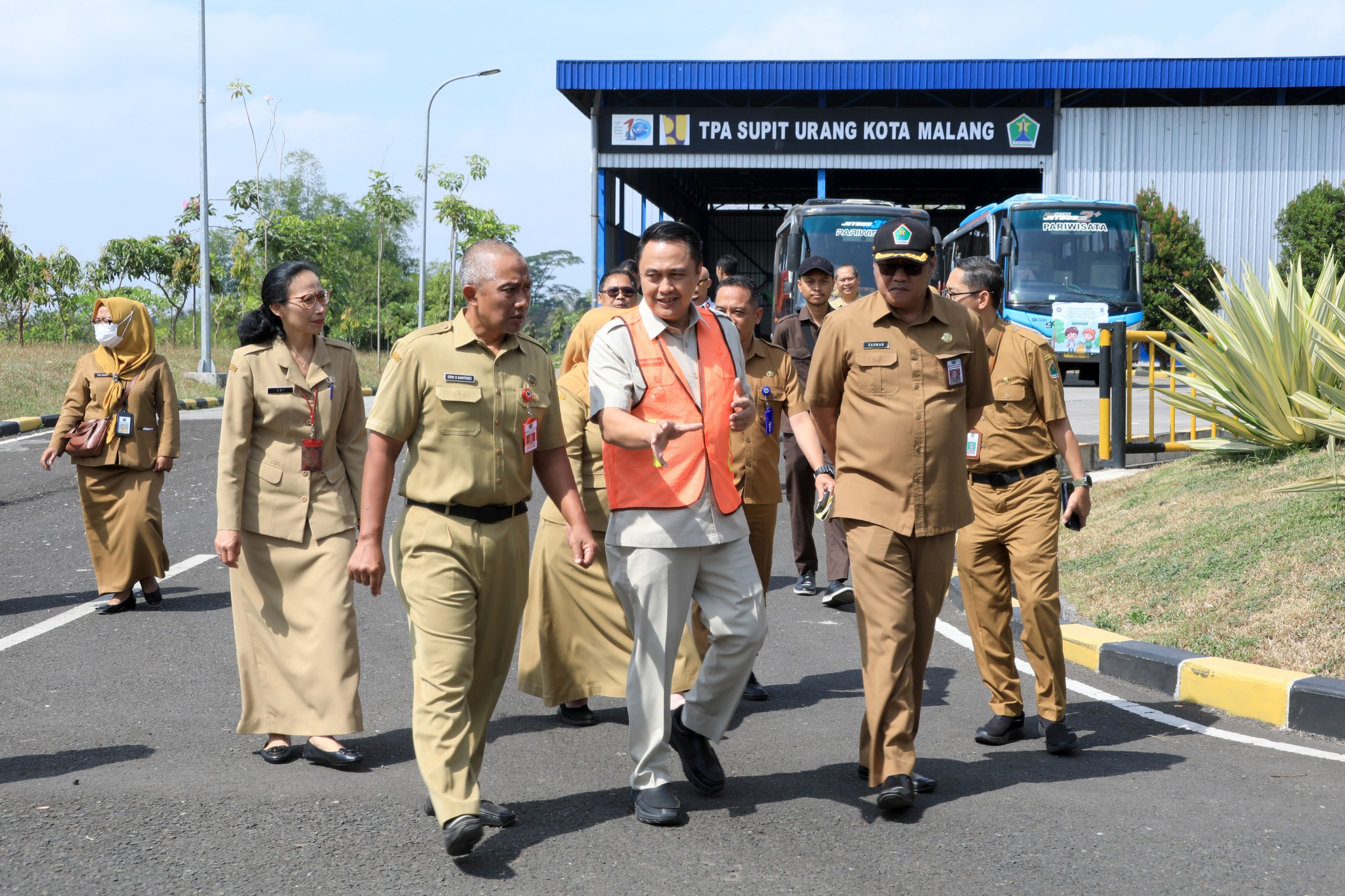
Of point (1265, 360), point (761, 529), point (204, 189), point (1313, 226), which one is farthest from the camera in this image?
point (1313, 226)

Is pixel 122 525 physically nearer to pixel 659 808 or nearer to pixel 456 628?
pixel 456 628

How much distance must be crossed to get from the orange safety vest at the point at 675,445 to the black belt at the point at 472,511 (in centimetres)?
37

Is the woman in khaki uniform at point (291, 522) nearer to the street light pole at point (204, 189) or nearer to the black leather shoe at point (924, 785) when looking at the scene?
the black leather shoe at point (924, 785)

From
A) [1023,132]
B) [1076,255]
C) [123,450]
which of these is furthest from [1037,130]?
[123,450]

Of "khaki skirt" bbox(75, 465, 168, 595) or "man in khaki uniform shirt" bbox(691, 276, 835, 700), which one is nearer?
"man in khaki uniform shirt" bbox(691, 276, 835, 700)

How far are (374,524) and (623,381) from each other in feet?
2.94

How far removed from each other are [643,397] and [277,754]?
196cm

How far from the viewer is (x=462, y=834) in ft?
11.8

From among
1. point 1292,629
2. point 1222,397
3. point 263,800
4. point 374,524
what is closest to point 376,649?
point 263,800

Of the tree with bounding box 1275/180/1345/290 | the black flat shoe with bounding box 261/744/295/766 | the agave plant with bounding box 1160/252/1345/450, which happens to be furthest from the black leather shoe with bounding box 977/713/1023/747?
the tree with bounding box 1275/180/1345/290

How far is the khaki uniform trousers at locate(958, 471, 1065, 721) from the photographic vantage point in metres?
4.93

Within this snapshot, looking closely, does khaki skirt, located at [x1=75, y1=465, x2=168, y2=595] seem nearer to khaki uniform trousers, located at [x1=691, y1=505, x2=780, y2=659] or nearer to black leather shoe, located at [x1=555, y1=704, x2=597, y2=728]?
black leather shoe, located at [x1=555, y1=704, x2=597, y2=728]

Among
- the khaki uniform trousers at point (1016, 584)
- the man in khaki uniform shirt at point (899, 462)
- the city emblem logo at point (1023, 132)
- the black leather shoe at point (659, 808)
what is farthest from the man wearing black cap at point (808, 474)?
the city emblem logo at point (1023, 132)

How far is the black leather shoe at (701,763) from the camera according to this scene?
4.31 m
